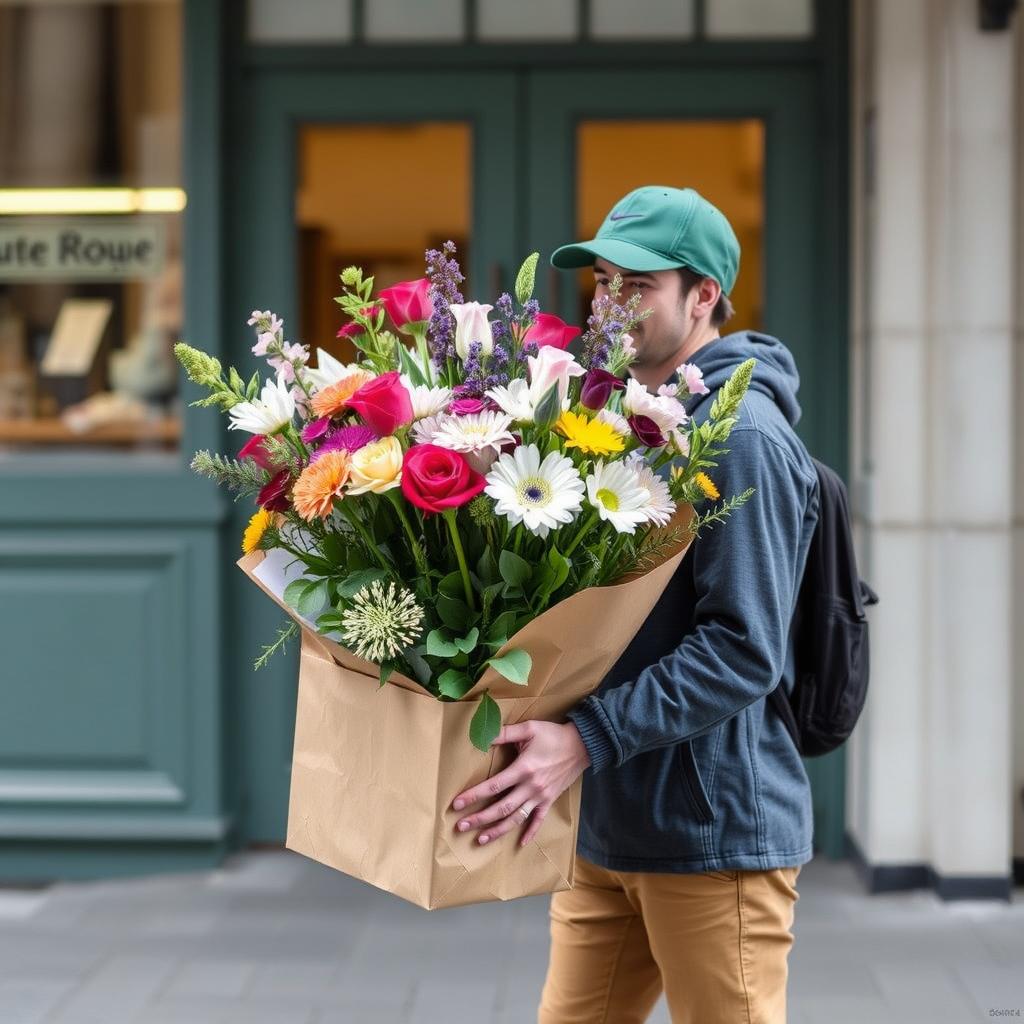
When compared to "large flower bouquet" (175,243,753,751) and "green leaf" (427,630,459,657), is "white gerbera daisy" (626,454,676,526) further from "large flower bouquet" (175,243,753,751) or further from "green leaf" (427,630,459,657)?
"green leaf" (427,630,459,657)

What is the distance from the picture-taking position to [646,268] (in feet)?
7.08

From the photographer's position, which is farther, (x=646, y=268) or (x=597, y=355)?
(x=646, y=268)

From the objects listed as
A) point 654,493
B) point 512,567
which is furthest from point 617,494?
point 512,567

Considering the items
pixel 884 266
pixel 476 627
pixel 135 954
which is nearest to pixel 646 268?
pixel 476 627

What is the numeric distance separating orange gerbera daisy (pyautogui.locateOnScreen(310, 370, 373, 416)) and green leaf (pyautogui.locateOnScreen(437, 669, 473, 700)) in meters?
0.36

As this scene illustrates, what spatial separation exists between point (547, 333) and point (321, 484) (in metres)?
0.39

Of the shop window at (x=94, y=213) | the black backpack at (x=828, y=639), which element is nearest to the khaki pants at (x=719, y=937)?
the black backpack at (x=828, y=639)

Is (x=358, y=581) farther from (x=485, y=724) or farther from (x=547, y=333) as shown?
(x=547, y=333)

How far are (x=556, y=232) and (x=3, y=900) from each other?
2938mm

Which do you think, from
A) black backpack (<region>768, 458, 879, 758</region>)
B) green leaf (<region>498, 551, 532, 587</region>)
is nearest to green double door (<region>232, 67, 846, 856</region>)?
black backpack (<region>768, 458, 879, 758</region>)

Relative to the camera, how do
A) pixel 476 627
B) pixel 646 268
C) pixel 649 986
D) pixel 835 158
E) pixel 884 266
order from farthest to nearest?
pixel 835 158 < pixel 884 266 < pixel 649 986 < pixel 646 268 < pixel 476 627

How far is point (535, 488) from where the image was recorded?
1.71m

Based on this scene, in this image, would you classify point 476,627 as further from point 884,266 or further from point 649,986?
point 884,266

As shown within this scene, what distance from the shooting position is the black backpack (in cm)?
227
